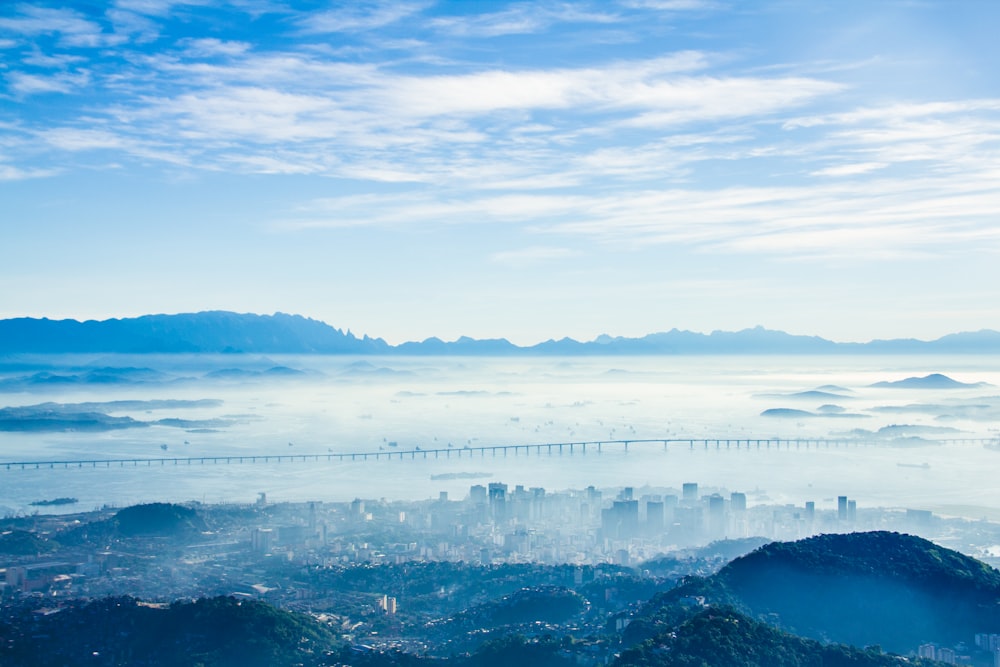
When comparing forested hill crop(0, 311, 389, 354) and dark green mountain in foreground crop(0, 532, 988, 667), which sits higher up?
forested hill crop(0, 311, 389, 354)

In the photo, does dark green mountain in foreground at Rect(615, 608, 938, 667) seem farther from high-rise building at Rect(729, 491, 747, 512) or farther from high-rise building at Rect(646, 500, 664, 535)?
high-rise building at Rect(729, 491, 747, 512)

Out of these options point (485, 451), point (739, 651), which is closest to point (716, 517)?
point (739, 651)

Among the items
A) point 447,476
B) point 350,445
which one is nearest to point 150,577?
point 447,476

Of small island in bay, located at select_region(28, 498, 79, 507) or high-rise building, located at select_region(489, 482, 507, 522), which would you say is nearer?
high-rise building, located at select_region(489, 482, 507, 522)

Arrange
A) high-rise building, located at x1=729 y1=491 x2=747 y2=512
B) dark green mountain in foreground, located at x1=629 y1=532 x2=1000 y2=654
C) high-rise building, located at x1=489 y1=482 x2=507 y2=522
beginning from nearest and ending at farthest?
dark green mountain in foreground, located at x1=629 y1=532 x2=1000 y2=654
high-rise building, located at x1=489 y1=482 x2=507 y2=522
high-rise building, located at x1=729 y1=491 x2=747 y2=512

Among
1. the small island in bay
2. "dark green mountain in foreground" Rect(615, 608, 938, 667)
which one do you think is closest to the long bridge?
the small island in bay

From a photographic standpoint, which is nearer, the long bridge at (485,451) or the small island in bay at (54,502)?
the small island in bay at (54,502)

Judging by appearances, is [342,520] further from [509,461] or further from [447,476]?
[509,461]

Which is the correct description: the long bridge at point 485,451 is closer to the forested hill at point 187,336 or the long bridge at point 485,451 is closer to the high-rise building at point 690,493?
the high-rise building at point 690,493

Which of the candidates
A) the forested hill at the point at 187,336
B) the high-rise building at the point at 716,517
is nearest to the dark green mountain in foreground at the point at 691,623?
the high-rise building at the point at 716,517
